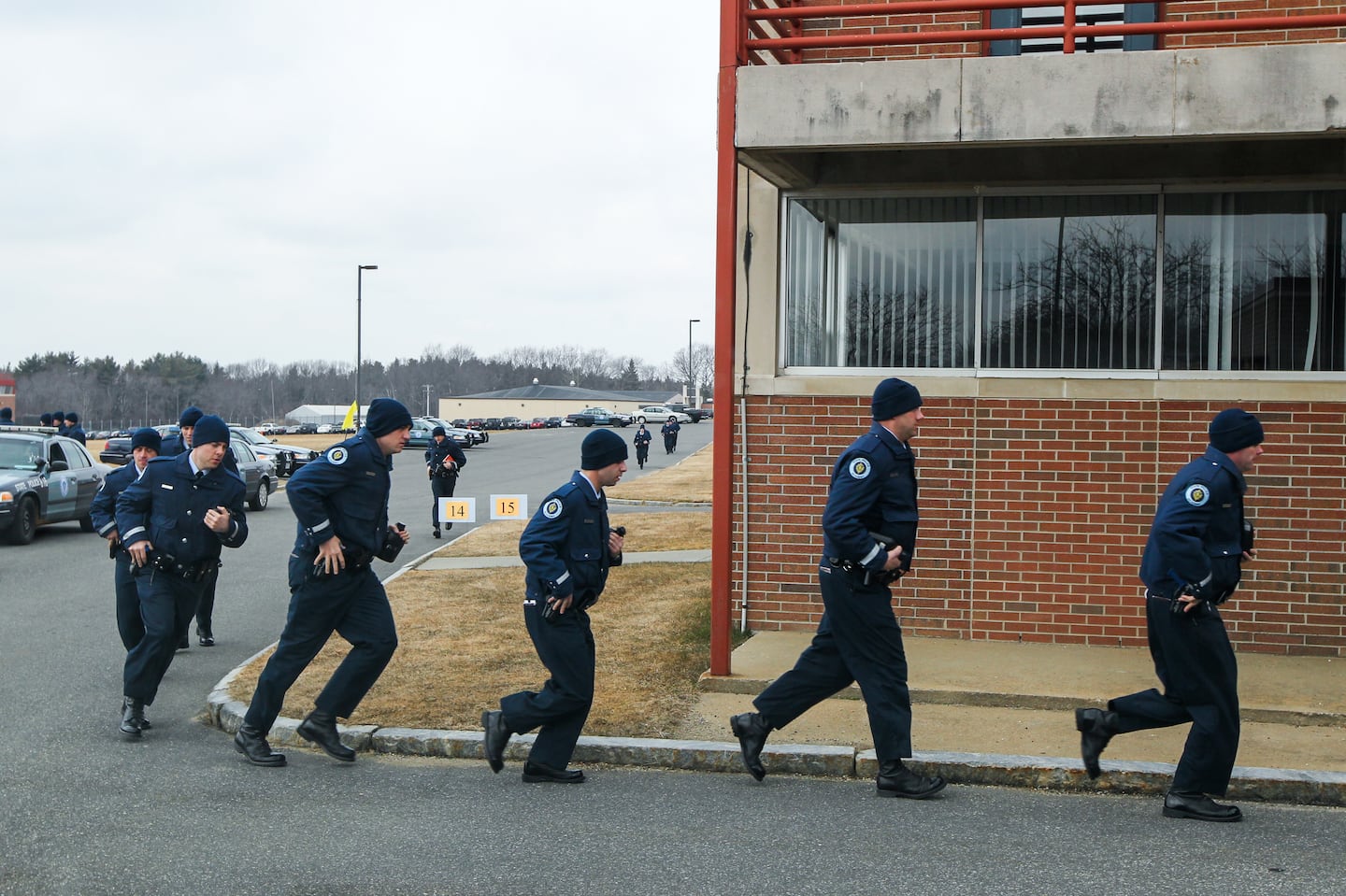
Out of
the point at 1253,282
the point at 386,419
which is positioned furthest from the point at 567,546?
the point at 1253,282

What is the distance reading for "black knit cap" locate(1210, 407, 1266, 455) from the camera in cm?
581

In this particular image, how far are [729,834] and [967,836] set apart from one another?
40.4 inches

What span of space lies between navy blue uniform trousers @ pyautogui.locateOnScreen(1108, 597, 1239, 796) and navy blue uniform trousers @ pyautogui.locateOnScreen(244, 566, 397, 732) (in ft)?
12.6

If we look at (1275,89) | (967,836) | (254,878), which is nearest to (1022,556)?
(1275,89)

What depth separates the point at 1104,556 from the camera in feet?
30.2

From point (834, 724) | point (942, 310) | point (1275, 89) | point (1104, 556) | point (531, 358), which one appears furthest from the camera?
point (531, 358)

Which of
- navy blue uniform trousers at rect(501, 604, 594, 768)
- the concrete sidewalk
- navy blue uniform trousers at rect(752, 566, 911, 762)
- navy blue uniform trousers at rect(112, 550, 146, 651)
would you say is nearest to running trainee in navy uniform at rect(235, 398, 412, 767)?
the concrete sidewalk

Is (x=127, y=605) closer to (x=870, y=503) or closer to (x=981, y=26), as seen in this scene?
(x=870, y=503)

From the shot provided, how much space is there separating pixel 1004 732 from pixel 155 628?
4809mm

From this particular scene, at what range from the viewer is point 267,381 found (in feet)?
528

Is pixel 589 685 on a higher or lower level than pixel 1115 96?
lower

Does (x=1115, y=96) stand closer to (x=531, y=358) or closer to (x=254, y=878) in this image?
(x=254, y=878)

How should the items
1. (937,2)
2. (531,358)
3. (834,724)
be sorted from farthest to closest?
(531,358)
(937,2)
(834,724)

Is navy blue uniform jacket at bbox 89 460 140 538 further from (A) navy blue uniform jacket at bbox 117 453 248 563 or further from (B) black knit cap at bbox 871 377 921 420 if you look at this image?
(B) black knit cap at bbox 871 377 921 420
